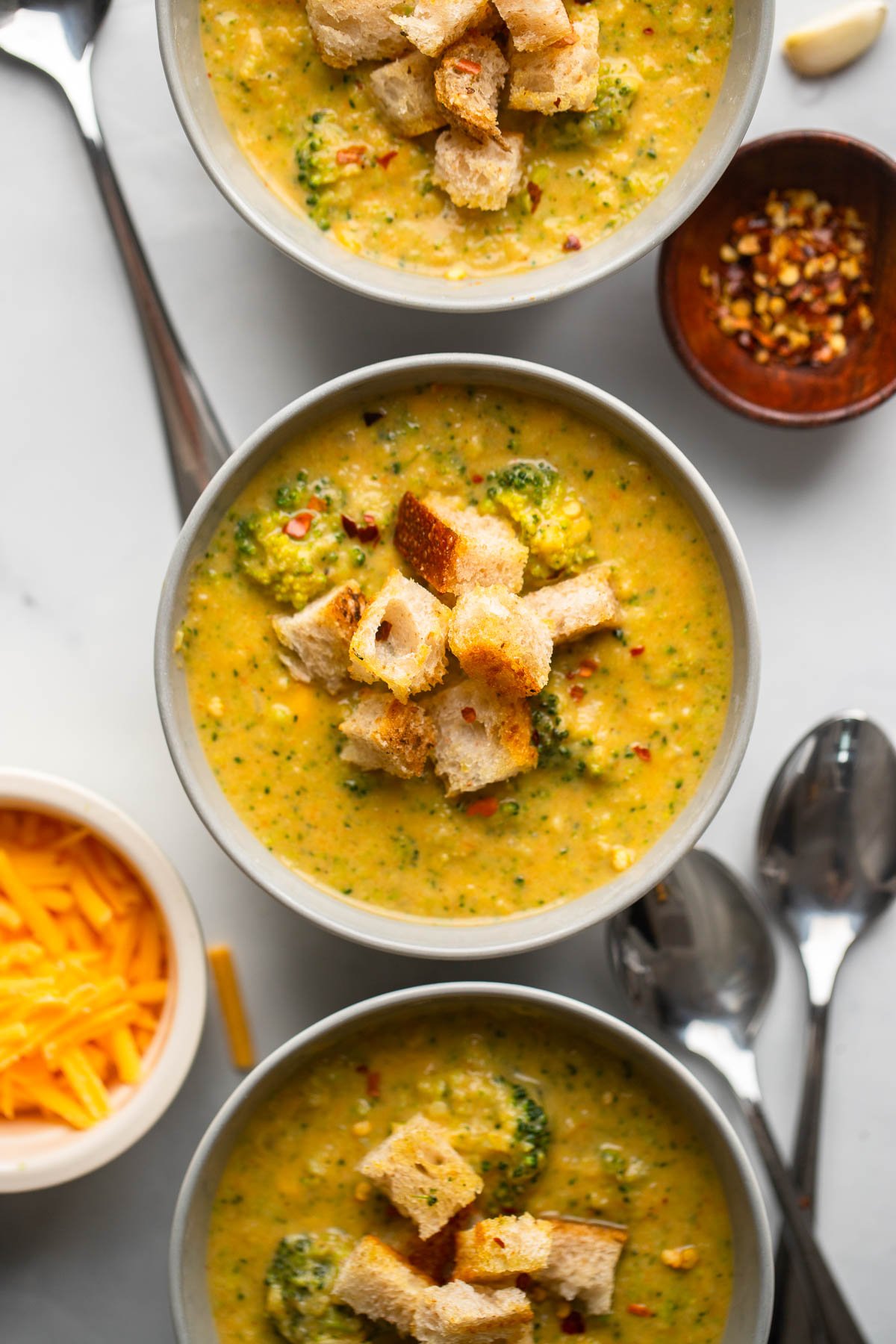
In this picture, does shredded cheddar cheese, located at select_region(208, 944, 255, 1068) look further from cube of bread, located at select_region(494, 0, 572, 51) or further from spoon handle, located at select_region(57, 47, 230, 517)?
cube of bread, located at select_region(494, 0, 572, 51)

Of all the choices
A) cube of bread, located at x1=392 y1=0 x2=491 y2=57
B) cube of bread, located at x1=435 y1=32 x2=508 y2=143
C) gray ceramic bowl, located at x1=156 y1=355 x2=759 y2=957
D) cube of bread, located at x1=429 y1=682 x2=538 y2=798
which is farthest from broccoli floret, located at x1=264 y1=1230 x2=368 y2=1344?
cube of bread, located at x1=392 y1=0 x2=491 y2=57

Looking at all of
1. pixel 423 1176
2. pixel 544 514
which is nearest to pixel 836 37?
pixel 544 514

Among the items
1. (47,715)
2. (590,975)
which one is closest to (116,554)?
(47,715)

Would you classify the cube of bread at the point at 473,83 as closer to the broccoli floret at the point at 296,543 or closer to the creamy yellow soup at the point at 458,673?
the creamy yellow soup at the point at 458,673

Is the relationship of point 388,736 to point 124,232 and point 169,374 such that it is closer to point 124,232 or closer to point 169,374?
point 169,374

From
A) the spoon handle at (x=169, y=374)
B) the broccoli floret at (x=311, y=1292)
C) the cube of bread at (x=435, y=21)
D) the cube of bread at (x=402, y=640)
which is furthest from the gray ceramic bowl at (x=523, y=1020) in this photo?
the cube of bread at (x=435, y=21)

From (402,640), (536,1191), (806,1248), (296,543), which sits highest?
(296,543)

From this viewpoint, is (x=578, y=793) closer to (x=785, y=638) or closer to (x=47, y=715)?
(x=785, y=638)
